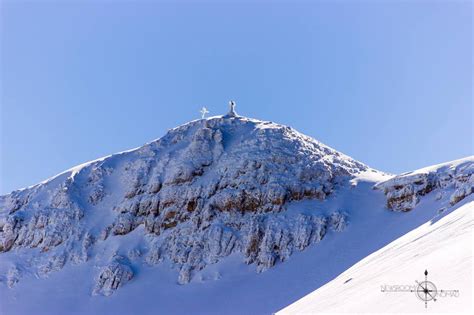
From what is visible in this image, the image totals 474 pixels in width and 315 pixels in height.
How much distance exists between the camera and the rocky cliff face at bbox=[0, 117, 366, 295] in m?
58.2

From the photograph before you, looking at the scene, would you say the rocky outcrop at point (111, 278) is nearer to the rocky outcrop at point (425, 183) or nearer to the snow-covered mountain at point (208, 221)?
the snow-covered mountain at point (208, 221)

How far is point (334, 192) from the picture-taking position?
64500 mm

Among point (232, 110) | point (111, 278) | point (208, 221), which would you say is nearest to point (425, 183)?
point (208, 221)

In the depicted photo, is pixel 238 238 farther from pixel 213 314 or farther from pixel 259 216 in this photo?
pixel 213 314

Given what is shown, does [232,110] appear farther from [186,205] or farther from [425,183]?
[425,183]

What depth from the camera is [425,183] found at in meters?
56.5

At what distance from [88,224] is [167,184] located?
43.1 ft

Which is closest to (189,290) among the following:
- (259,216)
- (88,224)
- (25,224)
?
(259,216)

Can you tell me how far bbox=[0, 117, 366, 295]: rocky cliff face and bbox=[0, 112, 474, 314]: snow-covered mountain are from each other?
0.18m

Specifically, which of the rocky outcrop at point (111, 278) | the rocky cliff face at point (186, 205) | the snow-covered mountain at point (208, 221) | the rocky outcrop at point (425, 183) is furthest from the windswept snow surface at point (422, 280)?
the rocky outcrop at point (111, 278)

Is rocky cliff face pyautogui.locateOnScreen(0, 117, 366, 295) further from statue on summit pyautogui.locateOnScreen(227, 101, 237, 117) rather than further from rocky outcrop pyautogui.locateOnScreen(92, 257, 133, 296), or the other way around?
statue on summit pyautogui.locateOnScreen(227, 101, 237, 117)

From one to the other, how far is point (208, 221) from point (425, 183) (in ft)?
92.1

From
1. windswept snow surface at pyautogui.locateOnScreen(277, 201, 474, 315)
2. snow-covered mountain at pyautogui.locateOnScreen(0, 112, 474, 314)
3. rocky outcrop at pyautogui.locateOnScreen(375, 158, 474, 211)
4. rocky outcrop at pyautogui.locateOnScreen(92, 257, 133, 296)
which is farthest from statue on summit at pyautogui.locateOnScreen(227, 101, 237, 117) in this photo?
windswept snow surface at pyautogui.locateOnScreen(277, 201, 474, 315)

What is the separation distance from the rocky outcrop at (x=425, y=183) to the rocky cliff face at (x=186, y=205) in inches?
276
